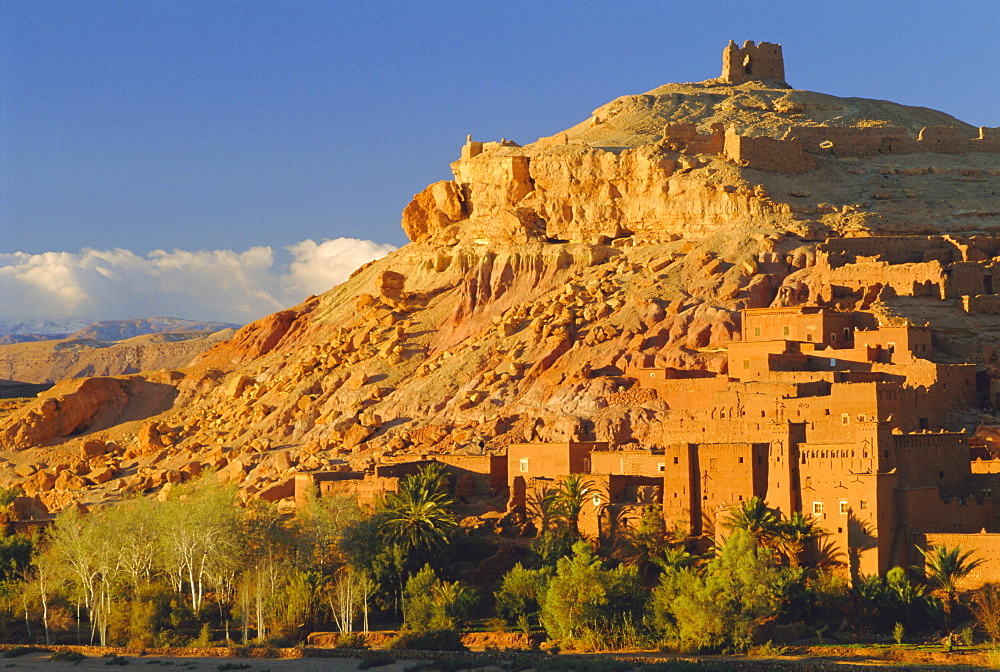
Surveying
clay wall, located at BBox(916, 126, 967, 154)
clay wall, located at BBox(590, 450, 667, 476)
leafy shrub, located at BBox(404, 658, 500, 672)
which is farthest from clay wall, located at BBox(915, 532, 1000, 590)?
clay wall, located at BBox(916, 126, 967, 154)

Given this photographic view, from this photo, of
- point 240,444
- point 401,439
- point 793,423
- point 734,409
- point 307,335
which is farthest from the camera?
point 307,335

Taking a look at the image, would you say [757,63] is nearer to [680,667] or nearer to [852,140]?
[852,140]

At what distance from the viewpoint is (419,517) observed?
5556cm

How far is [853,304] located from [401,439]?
727 inches

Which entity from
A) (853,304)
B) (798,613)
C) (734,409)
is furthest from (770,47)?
(798,613)

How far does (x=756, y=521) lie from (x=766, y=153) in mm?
35876

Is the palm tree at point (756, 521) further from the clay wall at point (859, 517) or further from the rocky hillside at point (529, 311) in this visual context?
the rocky hillside at point (529, 311)

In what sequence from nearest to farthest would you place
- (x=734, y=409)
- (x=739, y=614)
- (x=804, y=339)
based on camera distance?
(x=739, y=614) → (x=734, y=409) → (x=804, y=339)

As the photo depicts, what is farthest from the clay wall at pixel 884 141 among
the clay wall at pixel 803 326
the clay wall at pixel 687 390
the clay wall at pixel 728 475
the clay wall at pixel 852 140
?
the clay wall at pixel 728 475

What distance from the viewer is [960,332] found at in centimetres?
6438

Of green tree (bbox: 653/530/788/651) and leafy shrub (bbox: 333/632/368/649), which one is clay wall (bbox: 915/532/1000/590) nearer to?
green tree (bbox: 653/530/788/651)

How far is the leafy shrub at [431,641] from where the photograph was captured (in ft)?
163

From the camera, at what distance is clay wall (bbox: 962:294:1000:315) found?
65875 mm

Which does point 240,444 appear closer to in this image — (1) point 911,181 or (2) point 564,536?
(2) point 564,536
